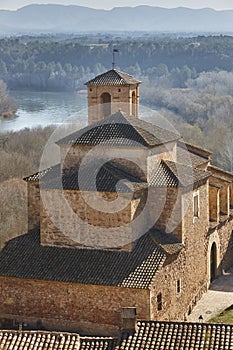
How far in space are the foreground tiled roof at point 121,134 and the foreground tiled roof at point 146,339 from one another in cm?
586

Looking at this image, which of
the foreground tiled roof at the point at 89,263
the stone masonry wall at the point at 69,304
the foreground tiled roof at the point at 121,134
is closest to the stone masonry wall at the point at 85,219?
the foreground tiled roof at the point at 89,263

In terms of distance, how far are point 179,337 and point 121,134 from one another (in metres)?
6.83

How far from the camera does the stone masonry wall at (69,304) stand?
16.0 m

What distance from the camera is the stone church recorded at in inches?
640

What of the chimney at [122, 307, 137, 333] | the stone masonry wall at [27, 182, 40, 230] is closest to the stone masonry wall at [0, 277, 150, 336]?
the stone masonry wall at [27, 182, 40, 230]

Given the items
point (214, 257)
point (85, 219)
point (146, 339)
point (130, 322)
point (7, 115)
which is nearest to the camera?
point (146, 339)

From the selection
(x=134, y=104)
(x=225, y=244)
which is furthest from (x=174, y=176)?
(x=225, y=244)

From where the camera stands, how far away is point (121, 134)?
716 inches

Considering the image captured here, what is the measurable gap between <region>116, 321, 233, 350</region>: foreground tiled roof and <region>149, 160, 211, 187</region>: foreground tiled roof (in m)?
5.15

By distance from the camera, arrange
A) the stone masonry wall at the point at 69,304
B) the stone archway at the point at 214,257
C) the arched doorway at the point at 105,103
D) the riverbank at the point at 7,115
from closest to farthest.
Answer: the stone masonry wall at the point at 69,304, the stone archway at the point at 214,257, the arched doorway at the point at 105,103, the riverbank at the point at 7,115

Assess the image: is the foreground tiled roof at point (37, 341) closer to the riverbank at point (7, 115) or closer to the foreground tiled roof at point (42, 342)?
the foreground tiled roof at point (42, 342)

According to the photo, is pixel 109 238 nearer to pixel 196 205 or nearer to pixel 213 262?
pixel 196 205

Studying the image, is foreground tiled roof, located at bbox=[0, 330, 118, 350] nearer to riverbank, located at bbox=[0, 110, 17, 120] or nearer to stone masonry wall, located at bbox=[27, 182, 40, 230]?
stone masonry wall, located at bbox=[27, 182, 40, 230]

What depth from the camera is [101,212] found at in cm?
1700
